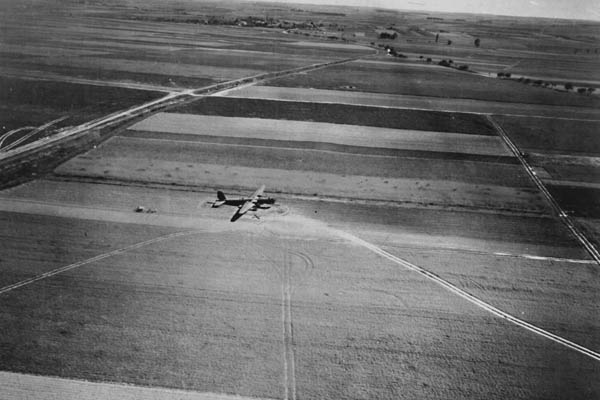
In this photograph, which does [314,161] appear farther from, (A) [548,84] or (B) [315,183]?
(A) [548,84]

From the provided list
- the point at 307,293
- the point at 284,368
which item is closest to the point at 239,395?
the point at 284,368

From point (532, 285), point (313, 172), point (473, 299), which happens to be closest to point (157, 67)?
point (313, 172)

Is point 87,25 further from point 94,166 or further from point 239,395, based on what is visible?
point 239,395

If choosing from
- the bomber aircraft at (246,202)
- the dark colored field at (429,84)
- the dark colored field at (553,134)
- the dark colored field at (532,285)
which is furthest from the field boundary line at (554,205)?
the bomber aircraft at (246,202)

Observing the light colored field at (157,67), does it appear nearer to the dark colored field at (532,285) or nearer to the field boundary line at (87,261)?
the field boundary line at (87,261)

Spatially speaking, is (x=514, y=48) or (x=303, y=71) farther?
(x=514, y=48)

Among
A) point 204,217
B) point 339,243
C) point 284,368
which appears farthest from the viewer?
point 204,217
